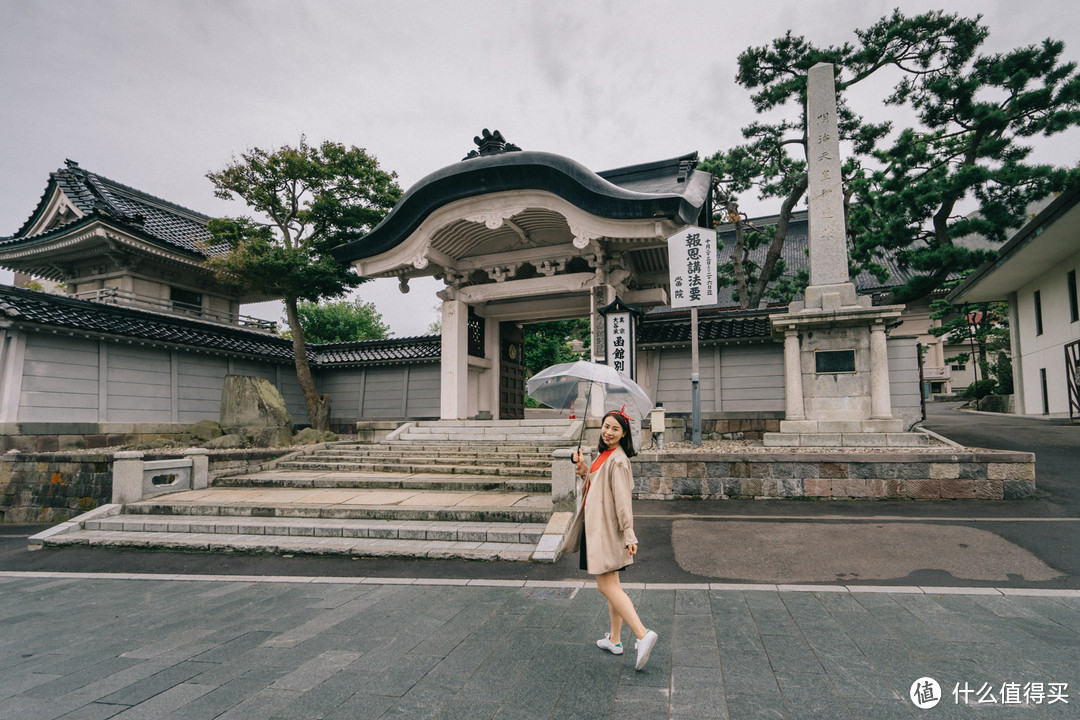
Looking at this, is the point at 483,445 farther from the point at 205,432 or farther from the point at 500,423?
the point at 205,432

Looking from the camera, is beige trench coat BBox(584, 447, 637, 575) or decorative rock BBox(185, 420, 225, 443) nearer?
beige trench coat BBox(584, 447, 637, 575)

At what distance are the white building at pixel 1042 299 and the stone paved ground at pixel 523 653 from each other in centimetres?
1219

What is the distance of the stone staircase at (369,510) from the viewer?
6.50m

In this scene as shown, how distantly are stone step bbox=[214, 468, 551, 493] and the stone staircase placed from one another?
2 centimetres

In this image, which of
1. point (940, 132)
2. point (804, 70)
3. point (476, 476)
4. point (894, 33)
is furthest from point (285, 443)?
point (940, 132)

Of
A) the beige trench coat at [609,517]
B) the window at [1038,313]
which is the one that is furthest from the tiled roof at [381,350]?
the window at [1038,313]

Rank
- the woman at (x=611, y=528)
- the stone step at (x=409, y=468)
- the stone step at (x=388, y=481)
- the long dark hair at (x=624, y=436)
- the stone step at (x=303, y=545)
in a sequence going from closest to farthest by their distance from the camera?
the woman at (x=611, y=528), the long dark hair at (x=624, y=436), the stone step at (x=303, y=545), the stone step at (x=388, y=481), the stone step at (x=409, y=468)

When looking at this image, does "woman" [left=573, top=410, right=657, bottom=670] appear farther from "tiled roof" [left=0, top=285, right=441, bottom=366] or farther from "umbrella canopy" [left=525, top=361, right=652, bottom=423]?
"tiled roof" [left=0, top=285, right=441, bottom=366]

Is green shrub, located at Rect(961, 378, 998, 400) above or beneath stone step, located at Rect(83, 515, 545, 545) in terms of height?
above

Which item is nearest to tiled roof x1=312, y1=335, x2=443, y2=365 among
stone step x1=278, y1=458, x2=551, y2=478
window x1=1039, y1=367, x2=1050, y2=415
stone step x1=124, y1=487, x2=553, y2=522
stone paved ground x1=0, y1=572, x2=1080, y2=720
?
stone step x1=278, y1=458, x2=551, y2=478

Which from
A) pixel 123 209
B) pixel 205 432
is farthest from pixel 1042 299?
pixel 123 209

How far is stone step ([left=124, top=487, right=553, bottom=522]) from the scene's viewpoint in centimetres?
712

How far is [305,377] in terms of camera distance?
1716 cm

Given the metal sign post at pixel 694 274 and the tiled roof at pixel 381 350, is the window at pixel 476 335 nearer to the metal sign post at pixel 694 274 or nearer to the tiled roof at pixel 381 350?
the tiled roof at pixel 381 350
